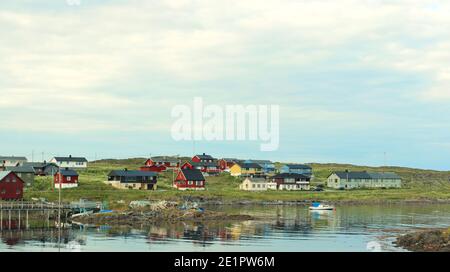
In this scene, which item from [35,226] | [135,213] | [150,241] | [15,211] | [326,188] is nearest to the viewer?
[150,241]

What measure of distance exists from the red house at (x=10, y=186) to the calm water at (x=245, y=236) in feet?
89.8

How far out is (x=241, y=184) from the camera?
411 feet

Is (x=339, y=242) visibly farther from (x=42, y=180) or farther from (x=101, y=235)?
(x=42, y=180)

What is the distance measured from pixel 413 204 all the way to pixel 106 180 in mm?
61762

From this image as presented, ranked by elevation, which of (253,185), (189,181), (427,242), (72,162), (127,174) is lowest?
(427,242)

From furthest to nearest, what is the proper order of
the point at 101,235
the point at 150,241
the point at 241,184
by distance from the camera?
the point at 241,184
the point at 101,235
the point at 150,241

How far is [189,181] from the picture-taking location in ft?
378

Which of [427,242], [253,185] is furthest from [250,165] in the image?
[427,242]

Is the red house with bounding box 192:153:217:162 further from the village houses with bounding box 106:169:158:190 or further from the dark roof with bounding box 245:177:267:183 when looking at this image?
the village houses with bounding box 106:169:158:190

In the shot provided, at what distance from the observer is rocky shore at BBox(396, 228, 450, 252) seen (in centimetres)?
4425

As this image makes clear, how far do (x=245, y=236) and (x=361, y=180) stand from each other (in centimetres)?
9104

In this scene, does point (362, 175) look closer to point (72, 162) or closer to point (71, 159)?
point (72, 162)

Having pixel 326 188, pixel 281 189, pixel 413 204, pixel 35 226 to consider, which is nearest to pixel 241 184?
pixel 281 189

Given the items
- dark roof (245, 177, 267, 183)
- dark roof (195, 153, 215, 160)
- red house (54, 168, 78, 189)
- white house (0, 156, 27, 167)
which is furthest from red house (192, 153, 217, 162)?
red house (54, 168, 78, 189)
